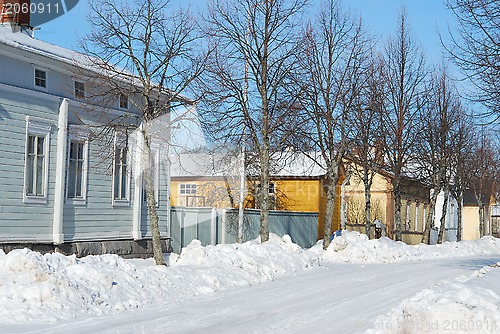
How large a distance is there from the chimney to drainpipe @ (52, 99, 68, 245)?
180 inches

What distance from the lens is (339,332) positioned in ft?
34.3

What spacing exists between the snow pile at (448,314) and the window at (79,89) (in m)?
15.8

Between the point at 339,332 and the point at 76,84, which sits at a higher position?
the point at 76,84

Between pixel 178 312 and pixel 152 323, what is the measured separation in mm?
1304

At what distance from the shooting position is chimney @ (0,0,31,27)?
24906 millimetres

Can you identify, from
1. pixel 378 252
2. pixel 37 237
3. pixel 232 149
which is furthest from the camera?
pixel 232 149

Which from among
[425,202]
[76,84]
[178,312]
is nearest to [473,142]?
[425,202]

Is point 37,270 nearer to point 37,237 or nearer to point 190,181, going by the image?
point 37,237

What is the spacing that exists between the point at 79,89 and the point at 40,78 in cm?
177

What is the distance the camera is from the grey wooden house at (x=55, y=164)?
20.8 m

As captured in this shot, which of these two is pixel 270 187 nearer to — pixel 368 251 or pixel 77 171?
pixel 368 251

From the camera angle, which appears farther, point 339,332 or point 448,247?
point 448,247

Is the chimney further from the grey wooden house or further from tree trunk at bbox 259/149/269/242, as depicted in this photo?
tree trunk at bbox 259/149/269/242

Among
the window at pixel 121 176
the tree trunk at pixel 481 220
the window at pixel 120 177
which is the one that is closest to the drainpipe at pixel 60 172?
the window at pixel 121 176
